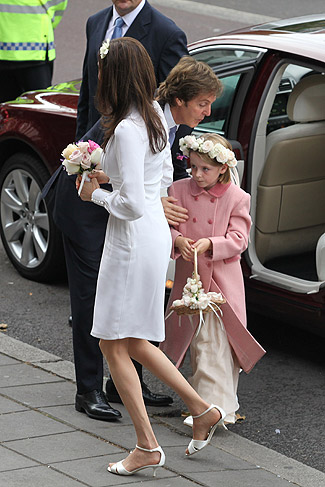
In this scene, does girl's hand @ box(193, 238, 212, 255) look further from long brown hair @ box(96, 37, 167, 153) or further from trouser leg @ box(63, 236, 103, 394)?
long brown hair @ box(96, 37, 167, 153)

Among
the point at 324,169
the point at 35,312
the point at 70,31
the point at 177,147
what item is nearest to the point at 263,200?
the point at 324,169

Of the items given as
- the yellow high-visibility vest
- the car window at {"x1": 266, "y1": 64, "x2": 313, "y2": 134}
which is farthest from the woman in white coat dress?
the yellow high-visibility vest

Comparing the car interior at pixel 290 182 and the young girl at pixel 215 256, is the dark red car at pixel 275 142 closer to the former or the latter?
the car interior at pixel 290 182

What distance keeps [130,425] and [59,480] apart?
30.8 inches

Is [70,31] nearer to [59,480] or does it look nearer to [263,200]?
[263,200]

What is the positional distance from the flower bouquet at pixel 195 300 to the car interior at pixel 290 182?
36.3 inches

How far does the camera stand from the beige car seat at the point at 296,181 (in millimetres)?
5750

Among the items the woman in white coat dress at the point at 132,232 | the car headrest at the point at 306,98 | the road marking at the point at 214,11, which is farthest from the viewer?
the road marking at the point at 214,11

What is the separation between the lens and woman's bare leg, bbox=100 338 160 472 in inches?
161

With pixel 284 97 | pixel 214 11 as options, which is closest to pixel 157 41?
pixel 284 97

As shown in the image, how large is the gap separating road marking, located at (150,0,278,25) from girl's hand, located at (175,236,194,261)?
11.3 meters

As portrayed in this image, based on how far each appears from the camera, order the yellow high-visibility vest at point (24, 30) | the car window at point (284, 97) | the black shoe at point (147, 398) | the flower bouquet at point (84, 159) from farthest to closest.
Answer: the yellow high-visibility vest at point (24, 30) < the car window at point (284, 97) < the black shoe at point (147, 398) < the flower bouquet at point (84, 159)

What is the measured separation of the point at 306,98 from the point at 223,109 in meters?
0.46

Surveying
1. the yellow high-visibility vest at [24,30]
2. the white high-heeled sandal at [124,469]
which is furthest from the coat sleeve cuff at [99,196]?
the yellow high-visibility vest at [24,30]
